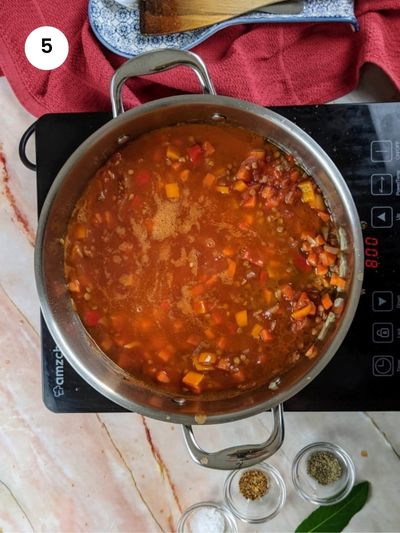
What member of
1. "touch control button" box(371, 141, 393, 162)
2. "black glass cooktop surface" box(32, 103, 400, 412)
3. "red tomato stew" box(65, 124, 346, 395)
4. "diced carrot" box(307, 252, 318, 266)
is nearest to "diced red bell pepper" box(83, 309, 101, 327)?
"red tomato stew" box(65, 124, 346, 395)

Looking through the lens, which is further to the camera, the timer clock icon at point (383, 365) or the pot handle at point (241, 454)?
the timer clock icon at point (383, 365)

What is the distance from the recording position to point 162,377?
139cm

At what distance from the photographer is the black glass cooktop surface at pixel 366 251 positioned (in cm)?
140

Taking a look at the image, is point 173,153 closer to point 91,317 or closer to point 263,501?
point 91,317

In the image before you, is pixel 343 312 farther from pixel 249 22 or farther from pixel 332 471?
pixel 249 22

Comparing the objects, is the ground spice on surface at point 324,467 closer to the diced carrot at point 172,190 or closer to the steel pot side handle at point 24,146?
the diced carrot at point 172,190

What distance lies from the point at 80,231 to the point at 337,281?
1.75 ft

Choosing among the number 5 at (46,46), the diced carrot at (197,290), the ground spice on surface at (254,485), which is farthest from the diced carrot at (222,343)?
the number 5 at (46,46)

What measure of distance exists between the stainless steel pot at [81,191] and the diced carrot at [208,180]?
0.38 feet

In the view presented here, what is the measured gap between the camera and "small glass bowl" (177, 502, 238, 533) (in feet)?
5.33

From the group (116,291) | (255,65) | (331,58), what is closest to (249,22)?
(255,65)

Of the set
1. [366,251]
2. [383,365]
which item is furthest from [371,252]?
[383,365]

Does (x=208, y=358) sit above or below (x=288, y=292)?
below

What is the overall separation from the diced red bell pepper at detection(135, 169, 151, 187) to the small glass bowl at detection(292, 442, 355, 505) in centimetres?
74
